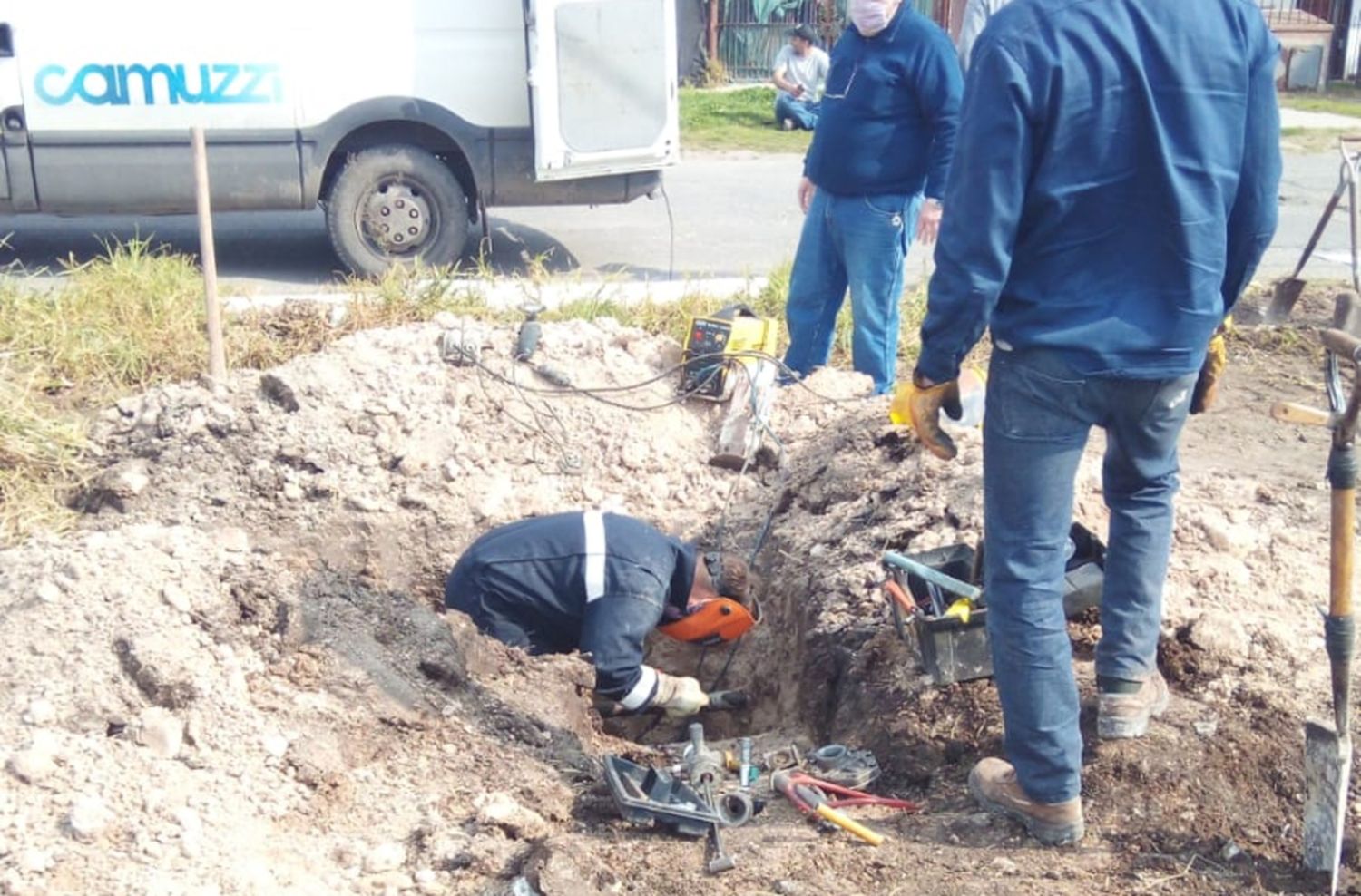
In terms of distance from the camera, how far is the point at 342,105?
8469 millimetres

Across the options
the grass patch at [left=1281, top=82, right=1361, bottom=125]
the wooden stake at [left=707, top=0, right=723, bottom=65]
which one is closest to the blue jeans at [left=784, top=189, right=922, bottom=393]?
the grass patch at [left=1281, top=82, right=1361, bottom=125]

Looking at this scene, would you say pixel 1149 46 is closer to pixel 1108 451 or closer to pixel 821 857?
pixel 1108 451

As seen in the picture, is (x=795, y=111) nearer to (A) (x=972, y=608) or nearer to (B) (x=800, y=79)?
(B) (x=800, y=79)

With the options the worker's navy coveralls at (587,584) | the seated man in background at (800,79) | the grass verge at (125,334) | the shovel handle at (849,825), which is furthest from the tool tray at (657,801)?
the seated man in background at (800,79)

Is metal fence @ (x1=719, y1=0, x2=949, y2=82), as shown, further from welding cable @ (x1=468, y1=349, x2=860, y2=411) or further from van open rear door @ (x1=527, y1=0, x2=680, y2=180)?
welding cable @ (x1=468, y1=349, x2=860, y2=411)

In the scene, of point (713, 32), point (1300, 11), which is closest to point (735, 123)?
point (713, 32)

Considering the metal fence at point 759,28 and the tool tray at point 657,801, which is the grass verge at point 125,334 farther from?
the metal fence at point 759,28

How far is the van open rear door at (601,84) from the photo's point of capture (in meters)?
8.19

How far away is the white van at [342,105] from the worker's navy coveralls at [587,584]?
13.9 feet

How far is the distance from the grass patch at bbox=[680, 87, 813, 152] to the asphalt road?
307 centimetres

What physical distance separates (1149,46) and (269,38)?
631 cm

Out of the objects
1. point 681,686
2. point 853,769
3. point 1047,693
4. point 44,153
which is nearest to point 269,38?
point 44,153

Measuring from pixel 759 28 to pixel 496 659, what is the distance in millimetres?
17445

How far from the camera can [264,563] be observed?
4.94 m
